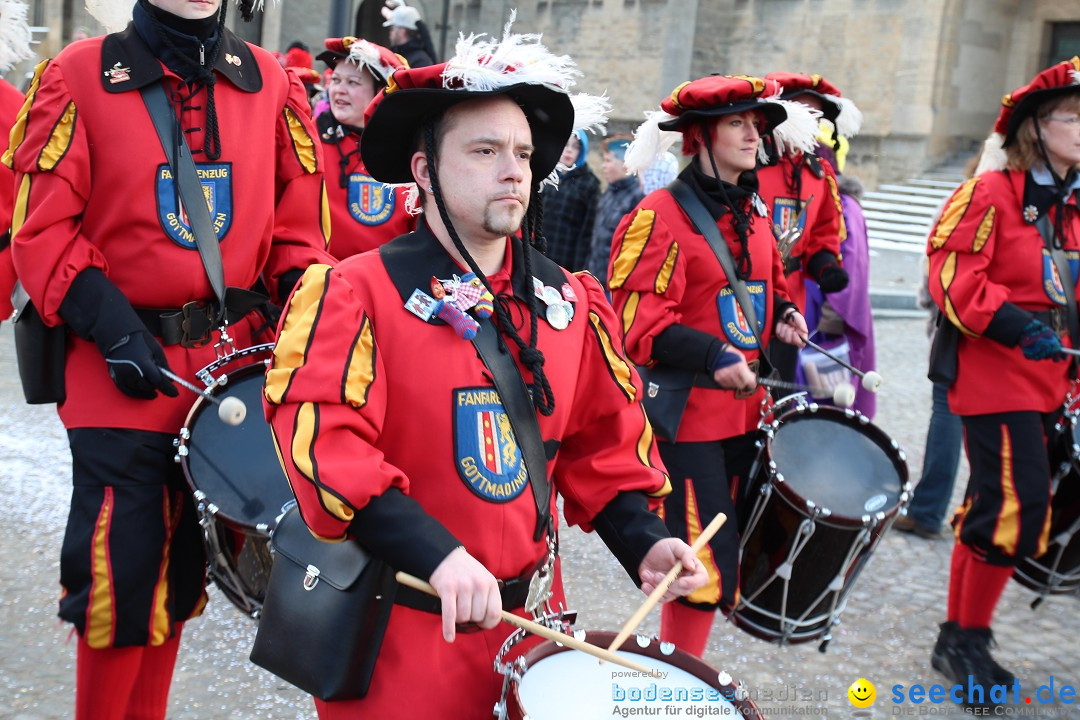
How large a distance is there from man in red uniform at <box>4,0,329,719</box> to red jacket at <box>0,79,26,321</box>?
16.5 inches

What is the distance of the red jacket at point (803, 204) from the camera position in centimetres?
548

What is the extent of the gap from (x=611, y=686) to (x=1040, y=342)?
292 cm

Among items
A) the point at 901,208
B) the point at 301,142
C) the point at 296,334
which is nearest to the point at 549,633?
the point at 296,334

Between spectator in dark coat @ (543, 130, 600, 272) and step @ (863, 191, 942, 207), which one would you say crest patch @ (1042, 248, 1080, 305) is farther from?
→ step @ (863, 191, 942, 207)

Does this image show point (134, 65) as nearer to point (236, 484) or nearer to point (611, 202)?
point (236, 484)

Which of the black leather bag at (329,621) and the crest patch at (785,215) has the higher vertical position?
the crest patch at (785,215)

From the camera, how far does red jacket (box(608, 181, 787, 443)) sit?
420cm

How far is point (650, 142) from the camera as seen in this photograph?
4.71m

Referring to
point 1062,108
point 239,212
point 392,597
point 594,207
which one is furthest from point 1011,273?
point 594,207

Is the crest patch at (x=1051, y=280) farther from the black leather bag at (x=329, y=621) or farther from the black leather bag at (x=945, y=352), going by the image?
the black leather bag at (x=329, y=621)

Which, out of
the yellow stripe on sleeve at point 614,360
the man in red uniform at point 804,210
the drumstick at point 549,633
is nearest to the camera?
the drumstick at point 549,633

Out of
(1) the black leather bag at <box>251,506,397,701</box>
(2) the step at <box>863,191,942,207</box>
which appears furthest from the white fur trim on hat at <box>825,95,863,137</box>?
(2) the step at <box>863,191,942,207</box>

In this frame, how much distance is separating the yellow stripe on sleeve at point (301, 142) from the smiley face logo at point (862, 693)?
267 centimetres

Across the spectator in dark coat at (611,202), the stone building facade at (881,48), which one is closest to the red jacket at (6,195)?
the spectator in dark coat at (611,202)
